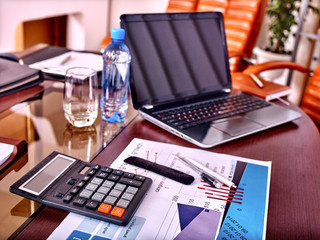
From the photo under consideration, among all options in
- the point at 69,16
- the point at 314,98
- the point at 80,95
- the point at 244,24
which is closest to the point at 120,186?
the point at 80,95

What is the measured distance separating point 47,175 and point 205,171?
1.00 ft

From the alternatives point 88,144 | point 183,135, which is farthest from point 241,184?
point 88,144

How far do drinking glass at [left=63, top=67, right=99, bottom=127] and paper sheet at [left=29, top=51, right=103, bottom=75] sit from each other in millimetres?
294

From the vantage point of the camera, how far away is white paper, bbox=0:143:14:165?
712mm

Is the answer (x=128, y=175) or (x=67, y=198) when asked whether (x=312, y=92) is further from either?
(x=67, y=198)

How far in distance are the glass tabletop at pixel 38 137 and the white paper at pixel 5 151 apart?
0.08 feet

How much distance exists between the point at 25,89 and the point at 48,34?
8.03ft

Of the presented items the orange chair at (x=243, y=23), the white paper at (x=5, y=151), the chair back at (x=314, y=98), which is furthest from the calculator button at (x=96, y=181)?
the orange chair at (x=243, y=23)

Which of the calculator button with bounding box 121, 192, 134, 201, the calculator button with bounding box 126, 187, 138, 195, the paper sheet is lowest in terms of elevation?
the calculator button with bounding box 121, 192, 134, 201

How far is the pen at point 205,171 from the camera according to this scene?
72cm

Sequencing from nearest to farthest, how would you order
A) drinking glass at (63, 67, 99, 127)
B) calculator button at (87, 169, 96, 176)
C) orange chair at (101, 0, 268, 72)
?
1. calculator button at (87, 169, 96, 176)
2. drinking glass at (63, 67, 99, 127)
3. orange chair at (101, 0, 268, 72)

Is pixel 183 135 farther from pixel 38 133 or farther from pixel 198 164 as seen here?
pixel 38 133

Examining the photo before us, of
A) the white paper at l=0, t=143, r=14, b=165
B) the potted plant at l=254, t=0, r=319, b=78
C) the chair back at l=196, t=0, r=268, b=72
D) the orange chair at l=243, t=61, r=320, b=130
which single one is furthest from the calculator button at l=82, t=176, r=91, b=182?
the potted plant at l=254, t=0, r=319, b=78

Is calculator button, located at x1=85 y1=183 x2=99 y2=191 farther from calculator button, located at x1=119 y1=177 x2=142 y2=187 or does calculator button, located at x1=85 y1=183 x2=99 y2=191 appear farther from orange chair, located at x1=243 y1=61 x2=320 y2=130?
orange chair, located at x1=243 y1=61 x2=320 y2=130
